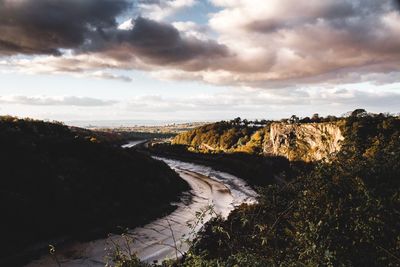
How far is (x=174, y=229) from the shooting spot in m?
41.2

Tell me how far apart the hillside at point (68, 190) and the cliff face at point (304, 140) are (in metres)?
31.4

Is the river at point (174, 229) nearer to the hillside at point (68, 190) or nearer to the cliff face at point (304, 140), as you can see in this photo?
the hillside at point (68, 190)

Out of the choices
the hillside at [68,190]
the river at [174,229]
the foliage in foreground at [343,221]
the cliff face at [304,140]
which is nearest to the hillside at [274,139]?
the cliff face at [304,140]

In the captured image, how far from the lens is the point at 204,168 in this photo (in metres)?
101

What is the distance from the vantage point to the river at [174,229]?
30656mm

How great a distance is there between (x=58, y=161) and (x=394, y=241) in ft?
140

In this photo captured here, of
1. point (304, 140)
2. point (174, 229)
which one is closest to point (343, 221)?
point (174, 229)

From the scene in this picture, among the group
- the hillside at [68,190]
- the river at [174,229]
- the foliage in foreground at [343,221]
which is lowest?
the river at [174,229]

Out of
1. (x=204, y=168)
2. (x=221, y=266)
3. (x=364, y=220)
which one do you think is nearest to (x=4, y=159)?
(x=221, y=266)

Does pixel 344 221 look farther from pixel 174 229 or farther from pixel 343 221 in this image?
pixel 174 229

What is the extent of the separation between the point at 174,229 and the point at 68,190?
12.3 metres

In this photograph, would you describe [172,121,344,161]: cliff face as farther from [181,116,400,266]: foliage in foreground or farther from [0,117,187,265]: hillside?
[0,117,187,265]: hillside

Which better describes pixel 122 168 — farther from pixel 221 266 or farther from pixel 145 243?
pixel 221 266

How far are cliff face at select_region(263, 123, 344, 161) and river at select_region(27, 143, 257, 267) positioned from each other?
47.3ft
